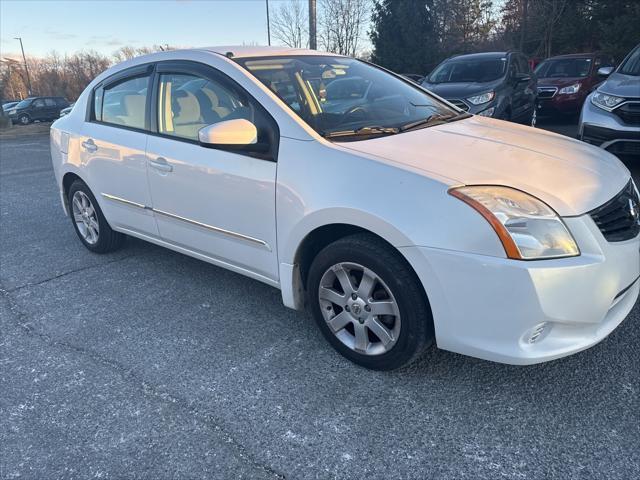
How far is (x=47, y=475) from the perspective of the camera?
2055 millimetres

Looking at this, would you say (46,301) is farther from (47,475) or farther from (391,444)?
(391,444)

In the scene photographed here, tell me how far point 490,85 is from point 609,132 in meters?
2.84

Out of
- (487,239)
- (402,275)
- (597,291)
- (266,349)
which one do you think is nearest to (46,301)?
(266,349)

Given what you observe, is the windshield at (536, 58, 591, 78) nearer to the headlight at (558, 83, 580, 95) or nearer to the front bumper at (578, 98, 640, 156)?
the headlight at (558, 83, 580, 95)

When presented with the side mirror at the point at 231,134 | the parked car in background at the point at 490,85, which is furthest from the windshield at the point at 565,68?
the side mirror at the point at 231,134

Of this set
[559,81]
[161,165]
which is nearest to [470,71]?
[559,81]

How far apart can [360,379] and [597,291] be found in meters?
1.16

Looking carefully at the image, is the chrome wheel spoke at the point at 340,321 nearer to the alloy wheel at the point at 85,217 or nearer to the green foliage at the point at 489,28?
the alloy wheel at the point at 85,217

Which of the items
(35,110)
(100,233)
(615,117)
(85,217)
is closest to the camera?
(100,233)

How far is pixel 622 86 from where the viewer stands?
5746 mm

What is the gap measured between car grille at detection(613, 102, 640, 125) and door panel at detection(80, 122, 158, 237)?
4889 mm

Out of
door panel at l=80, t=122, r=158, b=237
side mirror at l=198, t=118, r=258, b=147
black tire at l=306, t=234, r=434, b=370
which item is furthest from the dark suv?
black tire at l=306, t=234, r=434, b=370

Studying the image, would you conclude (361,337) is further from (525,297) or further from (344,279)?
(525,297)

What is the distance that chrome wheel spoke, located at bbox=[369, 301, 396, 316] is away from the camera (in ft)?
8.06
